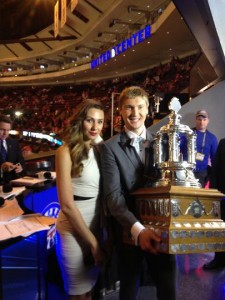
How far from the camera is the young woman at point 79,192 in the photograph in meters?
1.52

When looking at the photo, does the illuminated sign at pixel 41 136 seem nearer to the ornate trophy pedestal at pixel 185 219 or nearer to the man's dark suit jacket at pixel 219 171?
the man's dark suit jacket at pixel 219 171

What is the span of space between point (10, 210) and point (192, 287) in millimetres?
1713

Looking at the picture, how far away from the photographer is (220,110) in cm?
493

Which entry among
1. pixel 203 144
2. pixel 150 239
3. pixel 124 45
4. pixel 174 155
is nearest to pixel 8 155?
pixel 203 144

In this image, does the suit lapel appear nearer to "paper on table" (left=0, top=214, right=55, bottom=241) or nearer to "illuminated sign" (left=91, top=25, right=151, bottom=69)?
"paper on table" (left=0, top=214, right=55, bottom=241)

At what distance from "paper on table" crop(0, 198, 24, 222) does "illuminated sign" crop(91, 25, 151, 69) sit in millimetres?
11008

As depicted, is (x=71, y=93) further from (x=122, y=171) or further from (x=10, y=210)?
(x=122, y=171)

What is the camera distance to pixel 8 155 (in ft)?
12.1

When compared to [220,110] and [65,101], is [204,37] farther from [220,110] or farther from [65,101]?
[65,101]

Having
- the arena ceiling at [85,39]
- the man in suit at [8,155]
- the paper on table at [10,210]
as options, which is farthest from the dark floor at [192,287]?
the arena ceiling at [85,39]

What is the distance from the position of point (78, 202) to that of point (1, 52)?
25.2 meters

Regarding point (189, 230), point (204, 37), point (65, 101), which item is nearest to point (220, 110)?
point (204, 37)

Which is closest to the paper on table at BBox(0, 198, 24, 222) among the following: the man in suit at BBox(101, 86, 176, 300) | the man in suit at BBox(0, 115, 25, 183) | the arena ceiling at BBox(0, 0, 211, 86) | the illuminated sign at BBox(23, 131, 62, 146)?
the man in suit at BBox(101, 86, 176, 300)

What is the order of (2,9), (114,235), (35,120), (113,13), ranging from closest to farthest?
(114,235)
(113,13)
(2,9)
(35,120)
